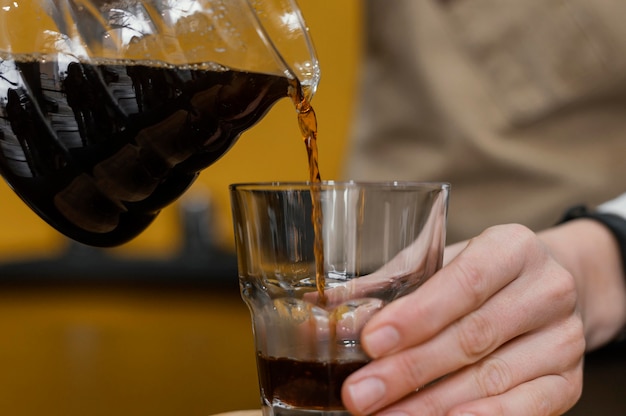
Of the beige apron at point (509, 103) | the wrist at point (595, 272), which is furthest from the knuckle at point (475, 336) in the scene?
the beige apron at point (509, 103)

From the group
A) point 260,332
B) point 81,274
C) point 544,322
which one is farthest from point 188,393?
point 81,274

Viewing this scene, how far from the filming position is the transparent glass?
0.52 meters

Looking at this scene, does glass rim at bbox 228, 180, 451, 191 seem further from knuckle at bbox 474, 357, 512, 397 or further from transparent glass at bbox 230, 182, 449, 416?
knuckle at bbox 474, 357, 512, 397

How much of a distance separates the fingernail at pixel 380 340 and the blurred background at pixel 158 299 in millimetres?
217

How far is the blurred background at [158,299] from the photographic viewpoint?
787mm

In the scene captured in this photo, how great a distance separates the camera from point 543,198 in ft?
4.03

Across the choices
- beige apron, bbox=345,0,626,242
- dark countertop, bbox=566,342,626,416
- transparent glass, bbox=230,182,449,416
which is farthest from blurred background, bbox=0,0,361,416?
beige apron, bbox=345,0,626,242

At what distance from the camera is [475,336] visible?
1.92ft

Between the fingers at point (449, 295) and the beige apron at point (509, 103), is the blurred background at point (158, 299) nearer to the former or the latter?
the fingers at point (449, 295)

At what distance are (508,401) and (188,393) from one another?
30cm

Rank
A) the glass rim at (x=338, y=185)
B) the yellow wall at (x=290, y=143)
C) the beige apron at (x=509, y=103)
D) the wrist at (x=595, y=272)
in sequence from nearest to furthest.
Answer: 1. the glass rim at (x=338, y=185)
2. the wrist at (x=595, y=272)
3. the beige apron at (x=509, y=103)
4. the yellow wall at (x=290, y=143)

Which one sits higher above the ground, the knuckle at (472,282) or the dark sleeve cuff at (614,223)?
the knuckle at (472,282)

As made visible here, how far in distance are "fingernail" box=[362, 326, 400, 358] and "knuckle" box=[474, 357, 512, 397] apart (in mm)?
102

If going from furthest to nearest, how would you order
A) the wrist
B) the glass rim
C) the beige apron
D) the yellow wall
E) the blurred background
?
1. the yellow wall
2. the beige apron
3. the wrist
4. the blurred background
5. the glass rim
